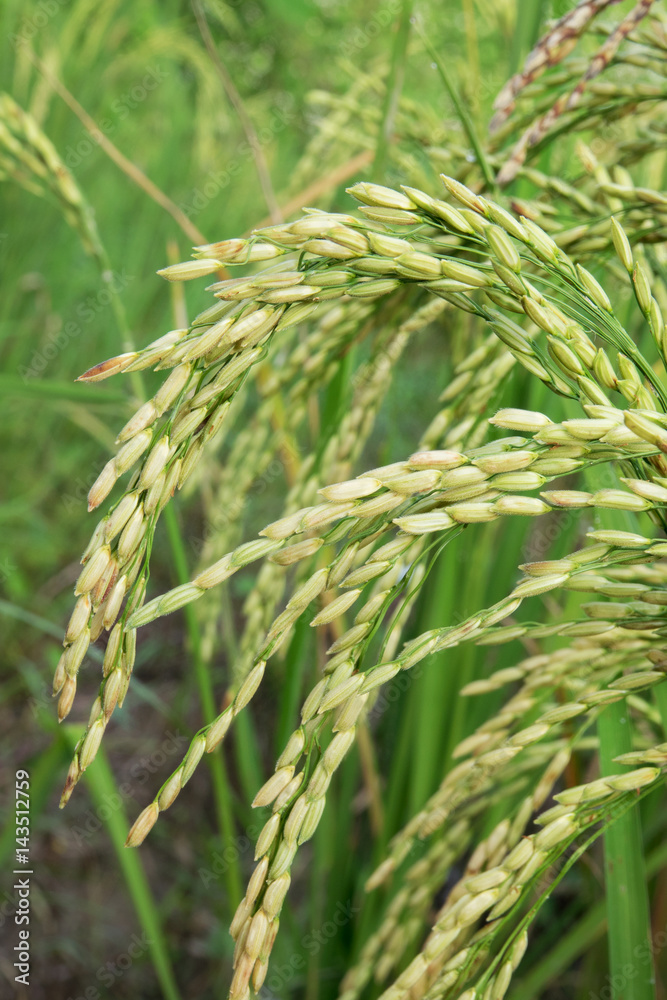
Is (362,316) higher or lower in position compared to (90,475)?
higher

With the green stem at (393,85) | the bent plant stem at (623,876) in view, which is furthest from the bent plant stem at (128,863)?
the green stem at (393,85)

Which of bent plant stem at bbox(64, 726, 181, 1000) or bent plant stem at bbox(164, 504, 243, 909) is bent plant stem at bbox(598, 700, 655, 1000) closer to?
bent plant stem at bbox(164, 504, 243, 909)

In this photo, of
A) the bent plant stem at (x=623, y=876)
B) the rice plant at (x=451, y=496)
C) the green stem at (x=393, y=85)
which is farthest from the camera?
the green stem at (x=393, y=85)

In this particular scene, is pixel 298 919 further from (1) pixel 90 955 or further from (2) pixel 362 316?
(2) pixel 362 316

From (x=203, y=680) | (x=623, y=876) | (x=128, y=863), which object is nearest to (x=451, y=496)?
(x=623, y=876)

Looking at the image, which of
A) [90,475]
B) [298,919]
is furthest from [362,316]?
[90,475]

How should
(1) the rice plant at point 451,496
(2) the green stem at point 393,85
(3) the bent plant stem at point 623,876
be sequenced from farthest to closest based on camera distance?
(2) the green stem at point 393,85
(3) the bent plant stem at point 623,876
(1) the rice plant at point 451,496

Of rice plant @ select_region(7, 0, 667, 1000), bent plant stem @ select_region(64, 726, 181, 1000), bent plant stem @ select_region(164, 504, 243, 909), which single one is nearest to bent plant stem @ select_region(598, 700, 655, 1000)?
rice plant @ select_region(7, 0, 667, 1000)

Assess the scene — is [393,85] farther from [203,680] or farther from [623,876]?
[623,876]

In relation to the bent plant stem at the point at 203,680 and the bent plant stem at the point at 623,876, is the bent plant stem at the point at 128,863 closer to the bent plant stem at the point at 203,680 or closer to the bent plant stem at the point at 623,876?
the bent plant stem at the point at 203,680
